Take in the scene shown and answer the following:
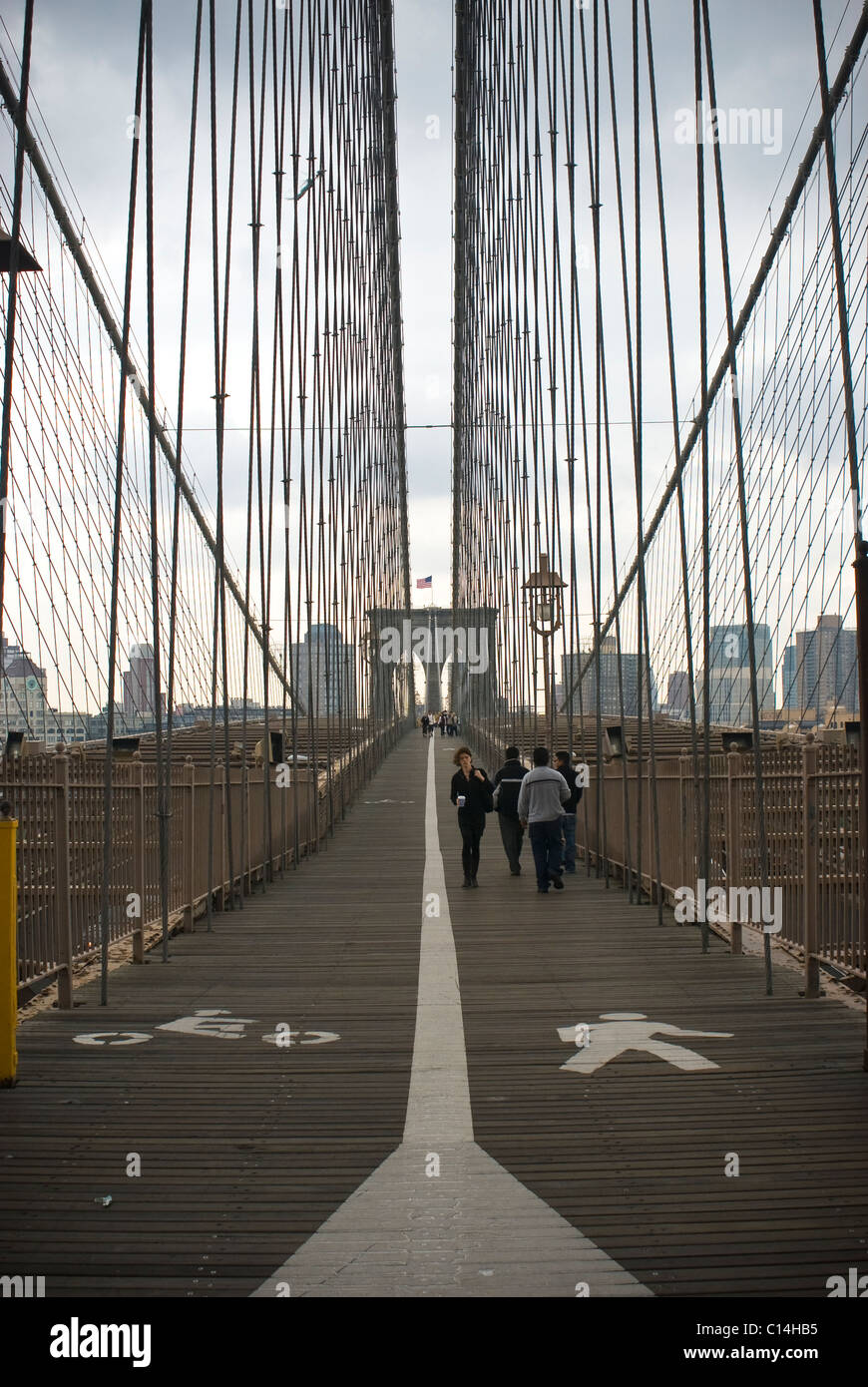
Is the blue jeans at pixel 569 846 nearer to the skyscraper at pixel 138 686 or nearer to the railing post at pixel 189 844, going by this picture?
the railing post at pixel 189 844

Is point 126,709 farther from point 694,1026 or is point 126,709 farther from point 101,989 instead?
point 694,1026

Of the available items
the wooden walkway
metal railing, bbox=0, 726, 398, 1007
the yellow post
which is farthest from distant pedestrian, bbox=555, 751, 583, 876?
the yellow post

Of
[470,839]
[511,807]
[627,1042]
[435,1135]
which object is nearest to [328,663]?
[511,807]

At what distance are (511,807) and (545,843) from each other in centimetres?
109

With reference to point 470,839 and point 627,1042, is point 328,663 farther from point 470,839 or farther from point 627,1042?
point 627,1042

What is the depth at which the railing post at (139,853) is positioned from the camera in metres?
6.28

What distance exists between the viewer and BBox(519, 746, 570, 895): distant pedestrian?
9055mm

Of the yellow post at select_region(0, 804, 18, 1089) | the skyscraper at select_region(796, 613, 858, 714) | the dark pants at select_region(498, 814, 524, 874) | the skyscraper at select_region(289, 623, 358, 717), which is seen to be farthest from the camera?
the skyscraper at select_region(289, 623, 358, 717)

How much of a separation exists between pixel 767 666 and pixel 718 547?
5.47 metres

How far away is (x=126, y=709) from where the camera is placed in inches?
714

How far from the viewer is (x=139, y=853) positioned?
6.33m

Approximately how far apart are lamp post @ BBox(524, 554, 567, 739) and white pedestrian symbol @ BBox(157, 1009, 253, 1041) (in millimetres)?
10772

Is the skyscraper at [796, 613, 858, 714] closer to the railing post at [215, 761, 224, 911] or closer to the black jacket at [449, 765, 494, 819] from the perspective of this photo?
the black jacket at [449, 765, 494, 819]

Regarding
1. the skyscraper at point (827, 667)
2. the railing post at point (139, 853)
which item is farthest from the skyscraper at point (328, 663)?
the railing post at point (139, 853)
